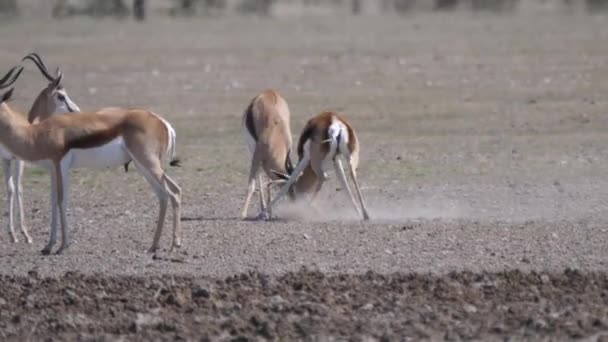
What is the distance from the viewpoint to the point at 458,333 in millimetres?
8266

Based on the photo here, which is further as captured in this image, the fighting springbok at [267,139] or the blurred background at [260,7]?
the blurred background at [260,7]

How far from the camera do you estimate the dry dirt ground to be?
28.9ft

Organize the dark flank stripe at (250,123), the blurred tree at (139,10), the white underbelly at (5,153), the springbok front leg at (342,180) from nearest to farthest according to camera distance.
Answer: the white underbelly at (5,153), the springbok front leg at (342,180), the dark flank stripe at (250,123), the blurred tree at (139,10)

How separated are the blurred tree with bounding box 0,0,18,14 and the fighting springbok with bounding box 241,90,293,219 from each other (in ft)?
108

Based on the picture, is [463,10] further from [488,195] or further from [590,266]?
[590,266]

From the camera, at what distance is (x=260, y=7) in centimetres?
5025

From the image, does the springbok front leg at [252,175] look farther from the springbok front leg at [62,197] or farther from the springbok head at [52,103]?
the springbok front leg at [62,197]

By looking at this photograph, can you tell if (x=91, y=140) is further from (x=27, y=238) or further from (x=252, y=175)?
(x=252, y=175)

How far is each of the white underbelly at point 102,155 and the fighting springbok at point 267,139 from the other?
2588 mm

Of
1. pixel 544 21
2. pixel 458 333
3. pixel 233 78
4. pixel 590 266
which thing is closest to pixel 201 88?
pixel 233 78

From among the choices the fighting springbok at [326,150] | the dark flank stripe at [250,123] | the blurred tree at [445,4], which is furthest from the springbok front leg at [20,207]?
the blurred tree at [445,4]

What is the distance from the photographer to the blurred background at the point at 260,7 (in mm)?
45562

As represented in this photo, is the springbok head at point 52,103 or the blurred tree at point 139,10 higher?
the springbok head at point 52,103

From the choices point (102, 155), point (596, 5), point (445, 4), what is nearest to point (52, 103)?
point (102, 155)
